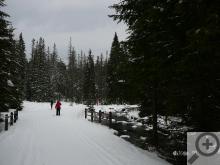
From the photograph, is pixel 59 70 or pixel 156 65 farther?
pixel 59 70

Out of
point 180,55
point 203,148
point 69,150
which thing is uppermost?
point 180,55

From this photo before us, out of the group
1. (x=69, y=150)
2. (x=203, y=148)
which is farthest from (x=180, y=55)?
(x=69, y=150)

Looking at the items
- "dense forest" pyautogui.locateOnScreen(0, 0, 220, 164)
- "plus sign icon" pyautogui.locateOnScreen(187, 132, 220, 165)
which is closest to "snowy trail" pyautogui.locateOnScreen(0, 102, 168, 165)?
"plus sign icon" pyautogui.locateOnScreen(187, 132, 220, 165)

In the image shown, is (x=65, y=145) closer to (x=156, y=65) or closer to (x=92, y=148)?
(x=92, y=148)

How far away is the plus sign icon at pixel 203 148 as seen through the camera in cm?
999

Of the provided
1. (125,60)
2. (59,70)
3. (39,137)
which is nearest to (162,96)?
(125,60)

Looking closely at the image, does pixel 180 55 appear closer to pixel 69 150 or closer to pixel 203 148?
pixel 203 148

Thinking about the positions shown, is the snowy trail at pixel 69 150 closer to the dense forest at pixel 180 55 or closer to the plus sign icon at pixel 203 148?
the plus sign icon at pixel 203 148

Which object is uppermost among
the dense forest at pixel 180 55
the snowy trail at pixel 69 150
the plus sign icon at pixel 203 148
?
the dense forest at pixel 180 55

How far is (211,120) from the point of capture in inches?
407

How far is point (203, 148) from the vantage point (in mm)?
10383

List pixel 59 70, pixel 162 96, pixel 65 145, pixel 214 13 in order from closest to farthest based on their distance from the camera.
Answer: pixel 214 13
pixel 65 145
pixel 162 96
pixel 59 70

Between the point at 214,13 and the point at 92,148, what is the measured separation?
25.5ft

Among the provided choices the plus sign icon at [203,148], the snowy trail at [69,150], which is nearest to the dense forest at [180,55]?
the plus sign icon at [203,148]
